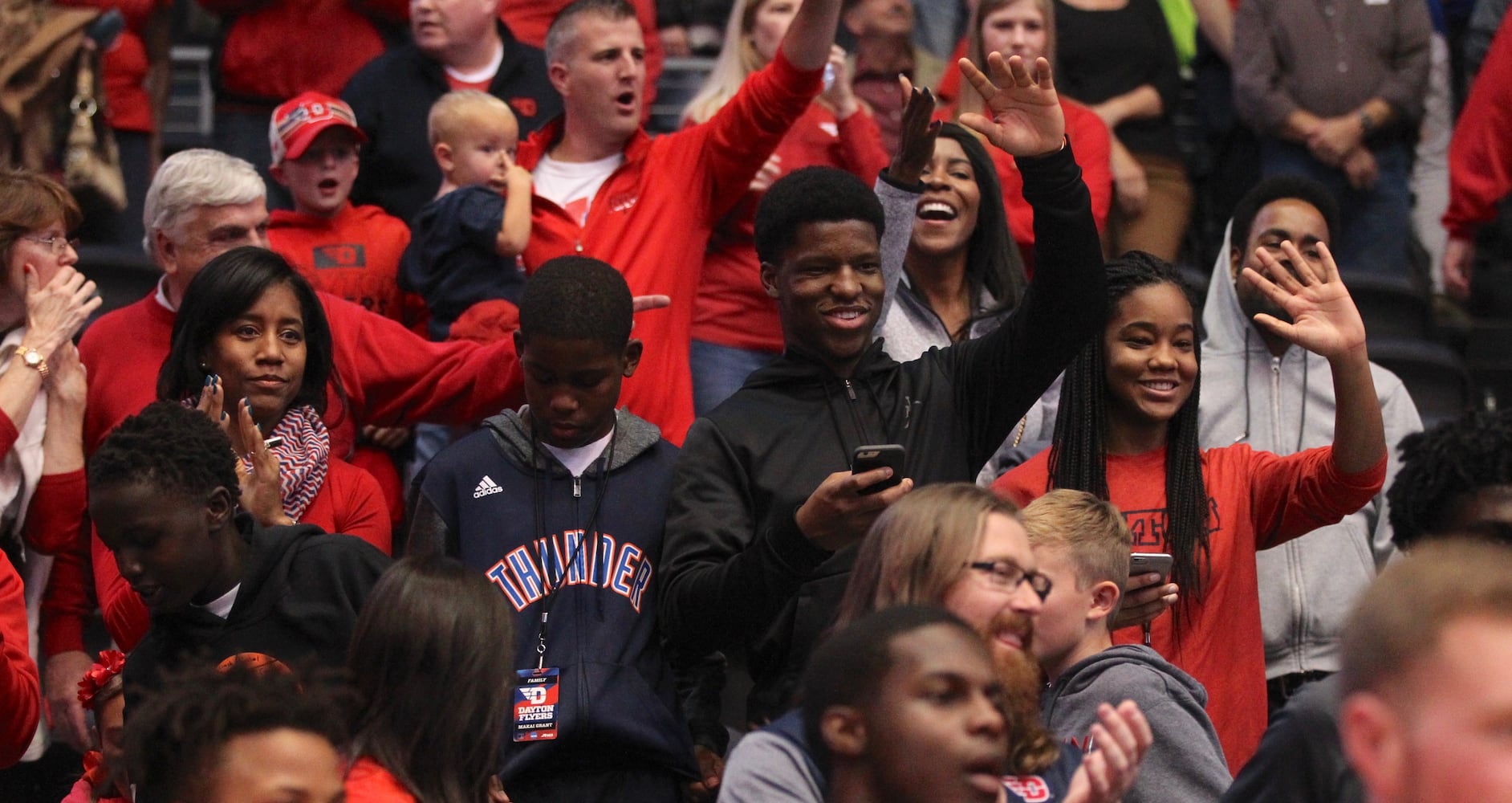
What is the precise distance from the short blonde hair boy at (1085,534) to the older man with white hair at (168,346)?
165 cm

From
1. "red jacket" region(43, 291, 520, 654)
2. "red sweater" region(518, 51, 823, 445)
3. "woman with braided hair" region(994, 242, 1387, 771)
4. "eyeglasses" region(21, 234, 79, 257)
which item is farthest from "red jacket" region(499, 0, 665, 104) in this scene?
"woman with braided hair" region(994, 242, 1387, 771)

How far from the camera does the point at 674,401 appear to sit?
5.57 meters

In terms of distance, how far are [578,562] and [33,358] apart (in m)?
1.61

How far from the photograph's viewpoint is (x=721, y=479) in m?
4.39

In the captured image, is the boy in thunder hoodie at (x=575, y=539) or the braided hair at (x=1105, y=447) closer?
the boy in thunder hoodie at (x=575, y=539)

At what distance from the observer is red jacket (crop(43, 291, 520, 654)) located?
17.0 feet

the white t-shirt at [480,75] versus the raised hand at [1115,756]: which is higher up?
the raised hand at [1115,756]

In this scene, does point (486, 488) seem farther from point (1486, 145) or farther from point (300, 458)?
point (1486, 145)

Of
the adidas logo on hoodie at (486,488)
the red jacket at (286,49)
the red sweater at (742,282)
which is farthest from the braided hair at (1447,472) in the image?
the red jacket at (286,49)

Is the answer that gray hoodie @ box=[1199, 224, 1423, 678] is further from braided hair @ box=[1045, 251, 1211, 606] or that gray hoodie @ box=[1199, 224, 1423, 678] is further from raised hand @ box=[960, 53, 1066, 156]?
raised hand @ box=[960, 53, 1066, 156]

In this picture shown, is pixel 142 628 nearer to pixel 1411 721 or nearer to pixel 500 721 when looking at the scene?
pixel 500 721

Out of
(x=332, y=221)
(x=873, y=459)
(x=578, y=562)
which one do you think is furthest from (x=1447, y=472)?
(x=332, y=221)

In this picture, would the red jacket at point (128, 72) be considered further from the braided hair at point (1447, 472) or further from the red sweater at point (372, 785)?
the braided hair at point (1447, 472)

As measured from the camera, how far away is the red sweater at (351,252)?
628 centimetres
